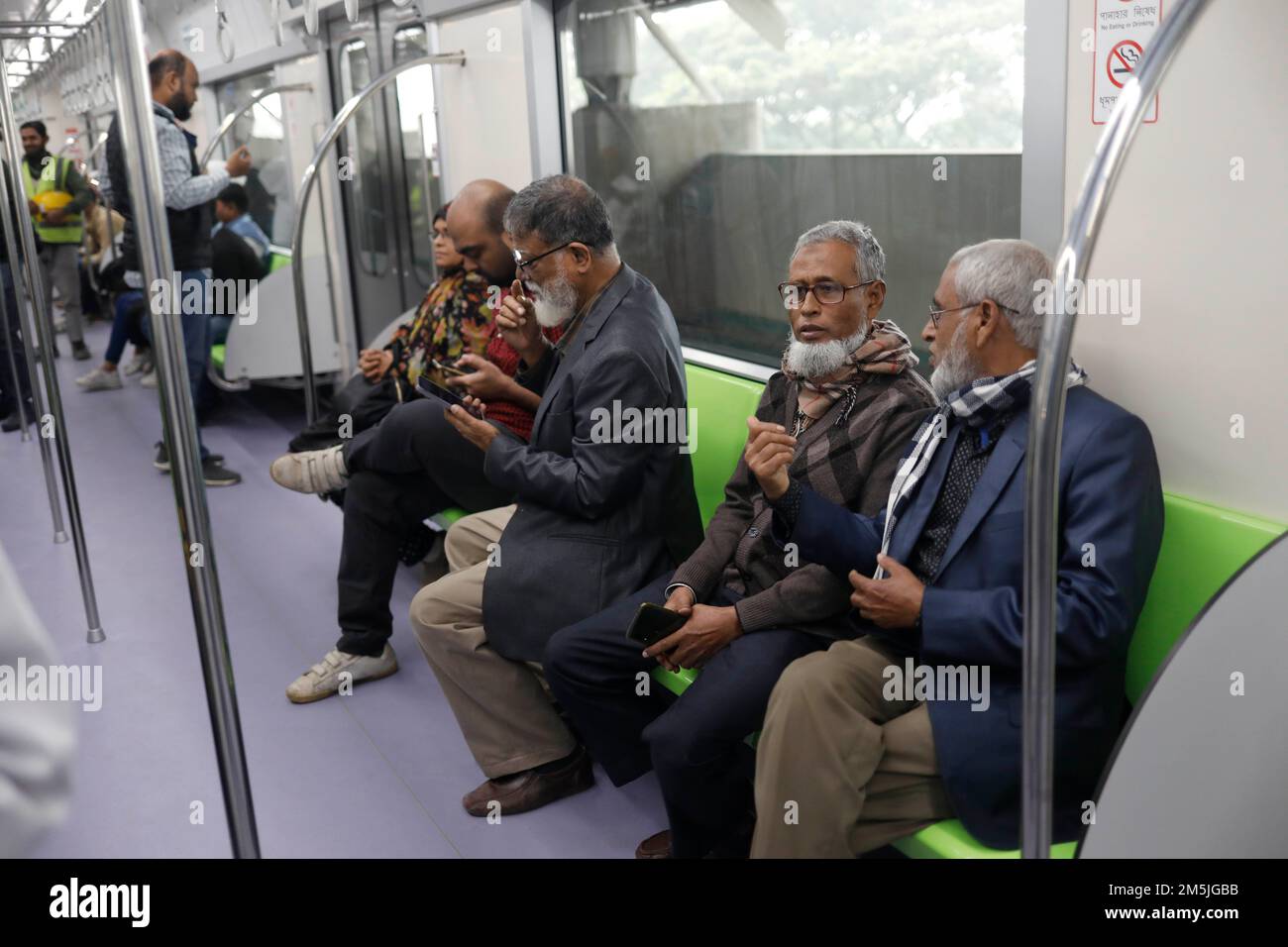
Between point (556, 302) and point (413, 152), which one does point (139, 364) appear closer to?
point (413, 152)

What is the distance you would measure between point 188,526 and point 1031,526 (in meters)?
1.11

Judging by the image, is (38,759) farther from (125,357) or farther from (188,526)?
(125,357)

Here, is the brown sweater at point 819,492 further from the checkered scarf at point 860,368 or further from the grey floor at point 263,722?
the grey floor at point 263,722

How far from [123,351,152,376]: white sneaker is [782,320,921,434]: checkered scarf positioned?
23.7ft

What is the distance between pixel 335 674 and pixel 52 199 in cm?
642

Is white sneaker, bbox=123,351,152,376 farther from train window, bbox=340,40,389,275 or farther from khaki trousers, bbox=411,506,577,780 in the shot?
khaki trousers, bbox=411,506,577,780

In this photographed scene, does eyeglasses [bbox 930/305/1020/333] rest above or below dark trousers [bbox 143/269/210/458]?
above

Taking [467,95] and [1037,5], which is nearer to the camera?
[1037,5]

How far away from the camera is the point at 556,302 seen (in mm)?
3072

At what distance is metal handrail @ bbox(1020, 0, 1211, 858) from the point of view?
1433 millimetres

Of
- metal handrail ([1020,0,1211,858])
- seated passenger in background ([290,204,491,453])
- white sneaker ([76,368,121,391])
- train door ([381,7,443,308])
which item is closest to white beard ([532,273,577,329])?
seated passenger in background ([290,204,491,453])

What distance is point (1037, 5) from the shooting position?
2.45m

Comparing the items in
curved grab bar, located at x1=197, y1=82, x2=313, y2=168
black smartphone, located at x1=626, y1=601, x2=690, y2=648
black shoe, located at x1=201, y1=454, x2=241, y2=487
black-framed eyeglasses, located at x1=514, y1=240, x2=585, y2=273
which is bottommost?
black shoe, located at x1=201, y1=454, x2=241, y2=487
